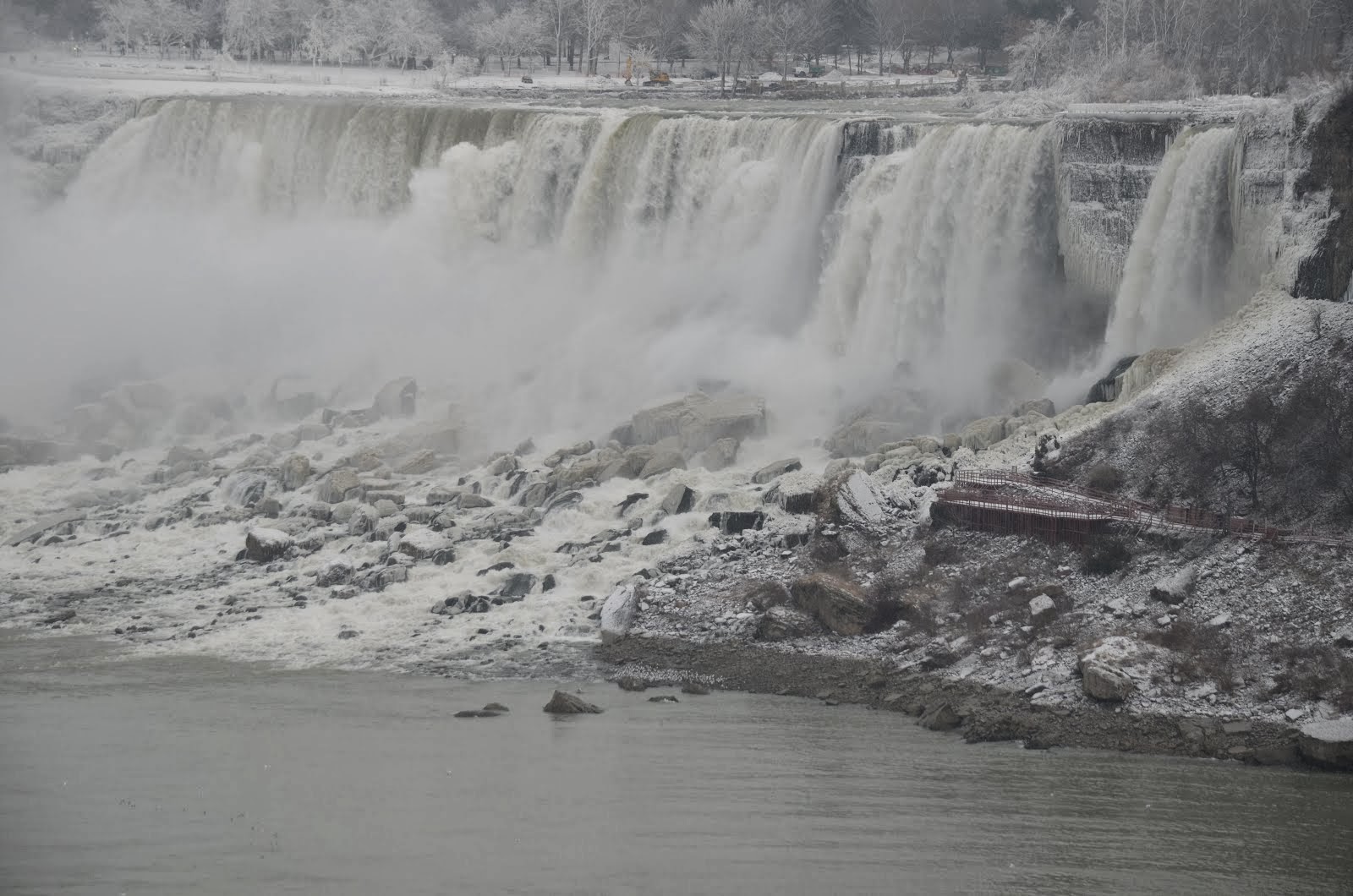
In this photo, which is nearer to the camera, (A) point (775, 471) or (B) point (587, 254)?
(A) point (775, 471)

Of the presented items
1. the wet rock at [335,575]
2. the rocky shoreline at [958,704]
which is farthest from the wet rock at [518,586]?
the wet rock at [335,575]

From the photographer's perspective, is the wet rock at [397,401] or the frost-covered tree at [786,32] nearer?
the wet rock at [397,401]

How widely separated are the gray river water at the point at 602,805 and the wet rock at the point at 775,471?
930cm

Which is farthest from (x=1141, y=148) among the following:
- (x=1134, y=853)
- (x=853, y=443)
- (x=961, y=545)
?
(x=1134, y=853)

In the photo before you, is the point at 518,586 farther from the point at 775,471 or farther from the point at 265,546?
the point at 775,471

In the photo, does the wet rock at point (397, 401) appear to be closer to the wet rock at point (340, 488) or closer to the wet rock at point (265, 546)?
the wet rock at point (340, 488)

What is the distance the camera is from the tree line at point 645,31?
68.9m

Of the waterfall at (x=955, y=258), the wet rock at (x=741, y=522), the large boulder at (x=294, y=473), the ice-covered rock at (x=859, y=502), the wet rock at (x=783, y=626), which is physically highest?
the waterfall at (x=955, y=258)

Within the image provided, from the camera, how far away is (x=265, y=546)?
32500mm

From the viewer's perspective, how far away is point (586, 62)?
8712cm

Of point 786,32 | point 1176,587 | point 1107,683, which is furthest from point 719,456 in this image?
point 786,32

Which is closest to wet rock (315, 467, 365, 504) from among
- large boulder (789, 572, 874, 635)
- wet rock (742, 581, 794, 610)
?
wet rock (742, 581, 794, 610)

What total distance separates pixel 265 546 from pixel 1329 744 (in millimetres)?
19602

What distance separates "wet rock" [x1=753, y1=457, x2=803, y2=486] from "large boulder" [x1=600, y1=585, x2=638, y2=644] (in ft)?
19.6
